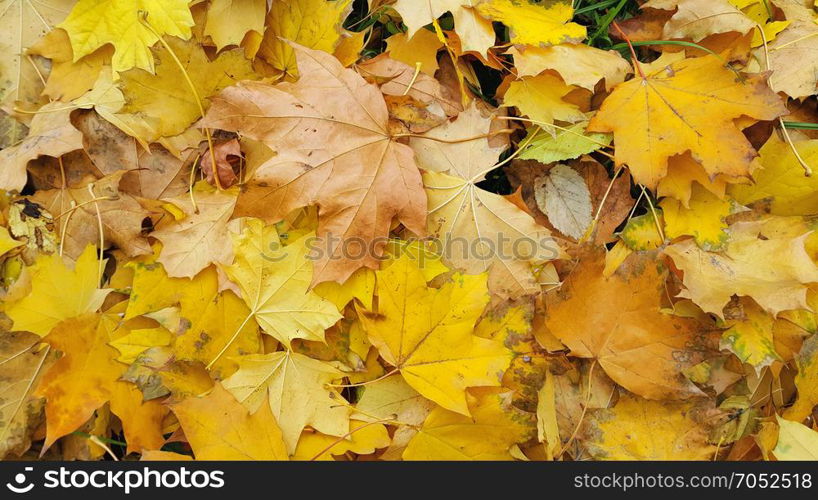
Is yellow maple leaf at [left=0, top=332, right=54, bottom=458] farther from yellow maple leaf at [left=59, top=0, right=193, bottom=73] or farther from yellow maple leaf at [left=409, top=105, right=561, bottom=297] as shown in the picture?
yellow maple leaf at [left=409, top=105, right=561, bottom=297]

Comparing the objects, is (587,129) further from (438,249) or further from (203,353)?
(203,353)

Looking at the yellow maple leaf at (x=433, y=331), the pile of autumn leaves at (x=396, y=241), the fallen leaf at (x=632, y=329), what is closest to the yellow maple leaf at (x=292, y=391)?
the pile of autumn leaves at (x=396, y=241)

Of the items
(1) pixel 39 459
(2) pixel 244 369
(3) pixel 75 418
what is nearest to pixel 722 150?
(2) pixel 244 369

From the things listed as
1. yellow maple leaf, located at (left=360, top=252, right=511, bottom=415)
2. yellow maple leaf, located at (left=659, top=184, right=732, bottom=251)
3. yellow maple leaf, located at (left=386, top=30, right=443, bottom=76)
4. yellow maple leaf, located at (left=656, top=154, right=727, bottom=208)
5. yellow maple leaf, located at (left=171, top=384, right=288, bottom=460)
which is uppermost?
yellow maple leaf, located at (left=386, top=30, right=443, bottom=76)

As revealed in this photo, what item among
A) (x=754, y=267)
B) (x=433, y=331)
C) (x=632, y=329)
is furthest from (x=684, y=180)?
(x=433, y=331)

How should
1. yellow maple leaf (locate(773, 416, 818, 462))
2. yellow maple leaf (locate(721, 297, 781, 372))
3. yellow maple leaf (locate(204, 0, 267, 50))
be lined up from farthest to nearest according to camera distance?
yellow maple leaf (locate(204, 0, 267, 50)) → yellow maple leaf (locate(721, 297, 781, 372)) → yellow maple leaf (locate(773, 416, 818, 462))

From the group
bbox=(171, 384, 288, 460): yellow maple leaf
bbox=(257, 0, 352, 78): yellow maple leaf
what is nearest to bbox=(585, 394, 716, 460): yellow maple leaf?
bbox=(171, 384, 288, 460): yellow maple leaf
